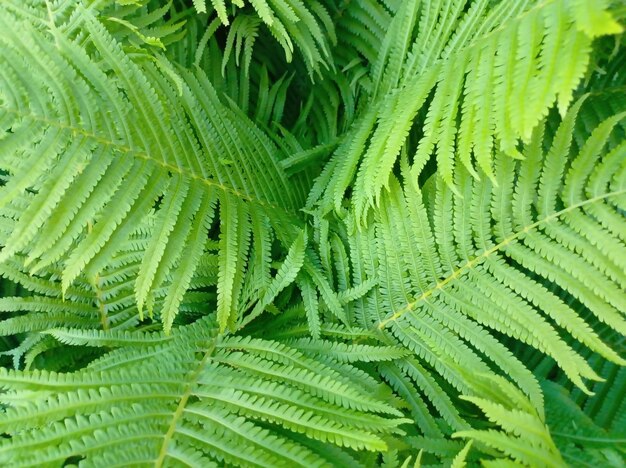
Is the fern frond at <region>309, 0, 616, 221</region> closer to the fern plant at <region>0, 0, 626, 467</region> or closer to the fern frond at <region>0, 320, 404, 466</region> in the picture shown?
the fern plant at <region>0, 0, 626, 467</region>

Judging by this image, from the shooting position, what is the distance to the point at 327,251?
3.46 ft

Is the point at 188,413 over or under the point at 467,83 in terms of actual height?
under

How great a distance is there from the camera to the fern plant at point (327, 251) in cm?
76

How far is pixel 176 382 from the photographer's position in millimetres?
843

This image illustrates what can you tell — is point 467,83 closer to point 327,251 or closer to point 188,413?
point 327,251

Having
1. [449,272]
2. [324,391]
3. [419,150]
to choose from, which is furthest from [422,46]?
[324,391]

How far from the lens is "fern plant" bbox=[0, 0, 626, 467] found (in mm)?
759

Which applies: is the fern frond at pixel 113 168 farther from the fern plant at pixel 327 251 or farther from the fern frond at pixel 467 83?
the fern frond at pixel 467 83

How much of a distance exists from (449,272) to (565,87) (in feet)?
1.26

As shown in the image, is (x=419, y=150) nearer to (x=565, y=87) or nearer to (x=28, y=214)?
(x=565, y=87)

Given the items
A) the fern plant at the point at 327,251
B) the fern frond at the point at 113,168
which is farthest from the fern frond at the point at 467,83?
the fern frond at the point at 113,168

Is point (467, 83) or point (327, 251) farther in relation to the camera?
point (327, 251)

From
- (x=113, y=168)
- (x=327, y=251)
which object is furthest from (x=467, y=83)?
(x=113, y=168)

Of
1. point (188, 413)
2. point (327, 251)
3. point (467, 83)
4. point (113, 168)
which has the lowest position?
point (188, 413)
